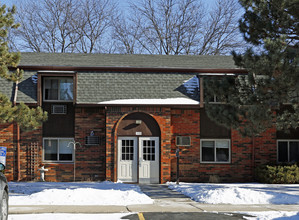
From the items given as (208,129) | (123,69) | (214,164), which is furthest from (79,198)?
(208,129)

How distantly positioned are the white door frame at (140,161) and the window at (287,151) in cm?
637

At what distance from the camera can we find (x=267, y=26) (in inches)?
609

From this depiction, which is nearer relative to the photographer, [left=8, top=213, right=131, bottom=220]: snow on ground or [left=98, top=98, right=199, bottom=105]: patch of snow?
[left=8, top=213, right=131, bottom=220]: snow on ground

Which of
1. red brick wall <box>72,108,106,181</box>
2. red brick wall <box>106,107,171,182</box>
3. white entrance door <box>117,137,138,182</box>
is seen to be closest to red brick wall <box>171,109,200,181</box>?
red brick wall <box>106,107,171,182</box>

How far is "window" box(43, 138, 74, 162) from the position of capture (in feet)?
69.5

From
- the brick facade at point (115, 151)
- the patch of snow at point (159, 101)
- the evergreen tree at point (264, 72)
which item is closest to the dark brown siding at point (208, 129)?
the brick facade at point (115, 151)

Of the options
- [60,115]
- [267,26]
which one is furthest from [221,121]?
[60,115]

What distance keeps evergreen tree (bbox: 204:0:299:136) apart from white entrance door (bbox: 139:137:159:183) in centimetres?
493

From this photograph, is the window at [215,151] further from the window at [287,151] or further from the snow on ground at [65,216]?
the snow on ground at [65,216]

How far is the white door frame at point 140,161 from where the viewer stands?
20.9 m

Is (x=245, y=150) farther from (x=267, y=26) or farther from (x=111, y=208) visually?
(x=111, y=208)

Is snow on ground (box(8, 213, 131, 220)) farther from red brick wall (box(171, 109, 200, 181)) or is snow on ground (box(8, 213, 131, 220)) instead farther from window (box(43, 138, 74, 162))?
red brick wall (box(171, 109, 200, 181))

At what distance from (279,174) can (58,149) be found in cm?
1081

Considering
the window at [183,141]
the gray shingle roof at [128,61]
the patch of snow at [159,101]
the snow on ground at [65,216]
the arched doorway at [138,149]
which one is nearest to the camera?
the snow on ground at [65,216]
